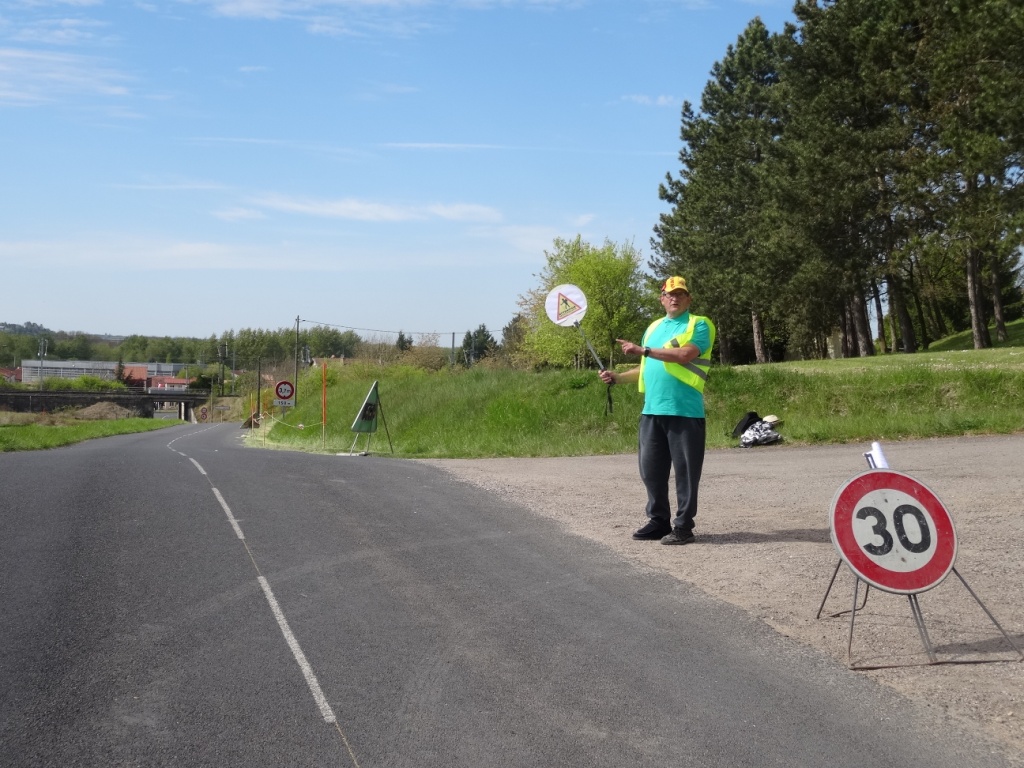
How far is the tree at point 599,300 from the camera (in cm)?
7544

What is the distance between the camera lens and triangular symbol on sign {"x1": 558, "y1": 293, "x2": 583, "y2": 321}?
32.3 feet

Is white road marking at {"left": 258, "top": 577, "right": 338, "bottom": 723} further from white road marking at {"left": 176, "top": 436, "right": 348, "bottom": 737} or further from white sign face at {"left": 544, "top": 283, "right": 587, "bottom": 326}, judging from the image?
white sign face at {"left": 544, "top": 283, "right": 587, "bottom": 326}

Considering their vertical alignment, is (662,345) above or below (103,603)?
above

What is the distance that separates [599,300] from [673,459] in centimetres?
6667

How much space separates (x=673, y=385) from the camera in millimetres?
9211

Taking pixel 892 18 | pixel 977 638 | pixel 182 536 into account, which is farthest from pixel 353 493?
pixel 892 18

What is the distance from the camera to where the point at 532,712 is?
4.98 metres

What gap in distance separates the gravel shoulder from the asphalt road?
0.34 m

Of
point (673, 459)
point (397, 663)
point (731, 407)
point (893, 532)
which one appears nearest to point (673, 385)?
point (673, 459)

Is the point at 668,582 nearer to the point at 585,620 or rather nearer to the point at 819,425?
the point at 585,620

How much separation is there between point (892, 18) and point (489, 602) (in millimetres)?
35552

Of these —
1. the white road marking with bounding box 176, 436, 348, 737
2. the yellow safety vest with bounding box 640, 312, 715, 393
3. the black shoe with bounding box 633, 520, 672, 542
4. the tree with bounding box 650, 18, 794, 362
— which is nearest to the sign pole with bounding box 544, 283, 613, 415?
the yellow safety vest with bounding box 640, 312, 715, 393

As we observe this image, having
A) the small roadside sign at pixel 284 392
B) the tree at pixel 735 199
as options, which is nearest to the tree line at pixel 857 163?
the tree at pixel 735 199

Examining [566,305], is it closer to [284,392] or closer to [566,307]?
[566,307]
